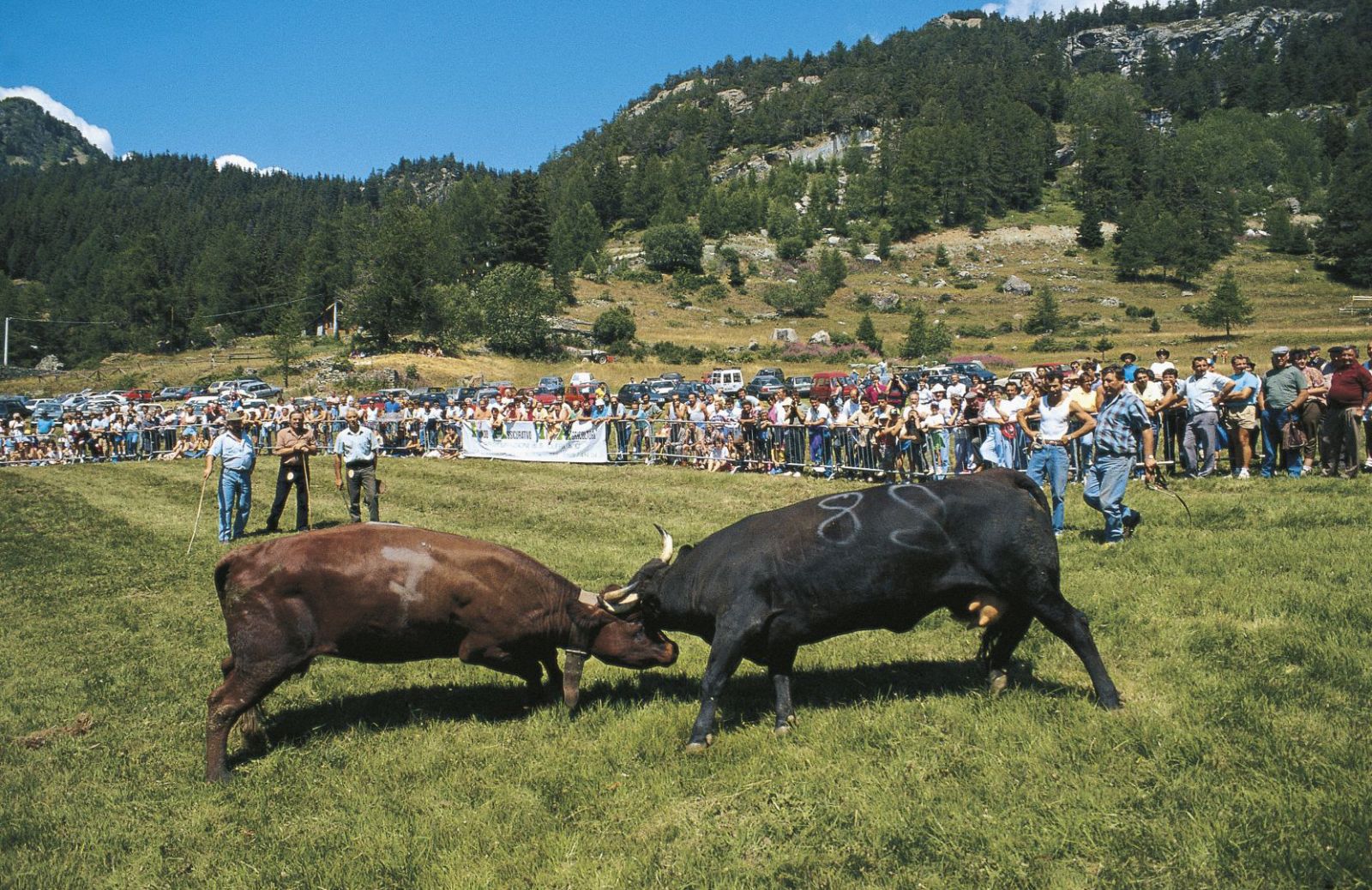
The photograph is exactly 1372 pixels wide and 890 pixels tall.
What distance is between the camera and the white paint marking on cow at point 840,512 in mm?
6195

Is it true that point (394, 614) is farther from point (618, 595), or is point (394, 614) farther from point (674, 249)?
point (674, 249)

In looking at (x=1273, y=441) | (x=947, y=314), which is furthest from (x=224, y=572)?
(x=947, y=314)

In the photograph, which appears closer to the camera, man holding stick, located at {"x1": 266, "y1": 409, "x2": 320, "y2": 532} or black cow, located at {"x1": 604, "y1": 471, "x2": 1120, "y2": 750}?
black cow, located at {"x1": 604, "y1": 471, "x2": 1120, "y2": 750}

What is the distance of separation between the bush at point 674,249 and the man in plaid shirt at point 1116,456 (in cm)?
11985

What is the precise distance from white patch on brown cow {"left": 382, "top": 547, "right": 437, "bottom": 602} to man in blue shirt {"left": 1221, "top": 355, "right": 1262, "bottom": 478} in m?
13.6

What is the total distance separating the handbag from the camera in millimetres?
14352

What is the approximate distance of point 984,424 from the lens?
16406mm

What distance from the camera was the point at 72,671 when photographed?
8.45 m

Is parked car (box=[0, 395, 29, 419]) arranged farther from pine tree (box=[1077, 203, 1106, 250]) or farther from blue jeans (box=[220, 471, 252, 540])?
pine tree (box=[1077, 203, 1106, 250])

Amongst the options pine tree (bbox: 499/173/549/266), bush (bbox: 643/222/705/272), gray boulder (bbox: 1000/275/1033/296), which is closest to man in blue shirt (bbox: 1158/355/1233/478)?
pine tree (bbox: 499/173/549/266)

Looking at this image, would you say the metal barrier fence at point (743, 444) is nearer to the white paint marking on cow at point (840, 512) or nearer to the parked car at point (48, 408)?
the white paint marking on cow at point (840, 512)

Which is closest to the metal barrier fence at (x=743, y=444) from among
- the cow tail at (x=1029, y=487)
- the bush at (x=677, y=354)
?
the cow tail at (x=1029, y=487)

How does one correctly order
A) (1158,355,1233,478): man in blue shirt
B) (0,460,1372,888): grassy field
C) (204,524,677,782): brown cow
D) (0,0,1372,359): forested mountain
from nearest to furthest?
(0,460,1372,888): grassy field
(204,524,677,782): brown cow
(1158,355,1233,478): man in blue shirt
(0,0,1372,359): forested mountain

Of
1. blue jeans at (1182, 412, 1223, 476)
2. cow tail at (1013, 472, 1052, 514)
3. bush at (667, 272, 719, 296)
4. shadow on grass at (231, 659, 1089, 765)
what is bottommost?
shadow on grass at (231, 659, 1089, 765)
